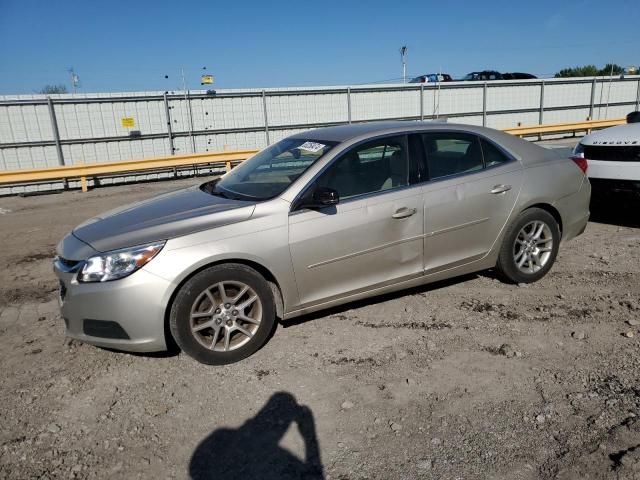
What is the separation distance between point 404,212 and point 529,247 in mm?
1552

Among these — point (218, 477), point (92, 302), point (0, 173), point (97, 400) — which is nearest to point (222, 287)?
point (92, 302)

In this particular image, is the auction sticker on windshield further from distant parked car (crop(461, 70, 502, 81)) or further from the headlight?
distant parked car (crop(461, 70, 502, 81))

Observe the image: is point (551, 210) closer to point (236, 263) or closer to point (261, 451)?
point (236, 263)

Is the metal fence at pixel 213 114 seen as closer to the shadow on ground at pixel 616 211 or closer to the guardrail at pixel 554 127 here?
the guardrail at pixel 554 127

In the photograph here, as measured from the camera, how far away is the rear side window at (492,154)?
14.8 feet

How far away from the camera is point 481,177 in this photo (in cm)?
438

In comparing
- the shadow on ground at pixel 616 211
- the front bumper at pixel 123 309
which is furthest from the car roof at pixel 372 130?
the shadow on ground at pixel 616 211

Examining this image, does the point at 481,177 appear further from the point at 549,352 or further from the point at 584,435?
the point at 584,435

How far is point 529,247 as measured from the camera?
473cm

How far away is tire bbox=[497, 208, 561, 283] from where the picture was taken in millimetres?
4570

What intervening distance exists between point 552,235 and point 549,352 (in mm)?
1622

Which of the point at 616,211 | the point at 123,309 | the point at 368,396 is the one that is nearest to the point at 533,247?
the point at 368,396

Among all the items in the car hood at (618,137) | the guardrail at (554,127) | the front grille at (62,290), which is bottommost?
the front grille at (62,290)

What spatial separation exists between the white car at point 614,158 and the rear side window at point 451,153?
232 centimetres
